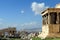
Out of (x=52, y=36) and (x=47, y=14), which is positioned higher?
(x=47, y=14)

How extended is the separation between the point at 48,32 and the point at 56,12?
3260mm

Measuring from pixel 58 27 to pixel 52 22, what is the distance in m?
1.30

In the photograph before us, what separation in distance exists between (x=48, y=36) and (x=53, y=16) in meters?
3.57

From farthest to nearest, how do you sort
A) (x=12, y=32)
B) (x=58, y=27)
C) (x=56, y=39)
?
(x=12, y=32)
(x=58, y=27)
(x=56, y=39)

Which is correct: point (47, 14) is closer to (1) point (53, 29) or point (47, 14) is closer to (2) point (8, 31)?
(1) point (53, 29)

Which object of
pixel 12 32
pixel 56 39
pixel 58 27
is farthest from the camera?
pixel 12 32

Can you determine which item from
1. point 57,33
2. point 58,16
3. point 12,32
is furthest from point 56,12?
point 12,32

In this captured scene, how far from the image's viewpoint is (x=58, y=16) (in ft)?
119

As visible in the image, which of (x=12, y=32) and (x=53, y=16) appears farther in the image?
(x=12, y=32)

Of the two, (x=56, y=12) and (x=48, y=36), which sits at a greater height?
(x=56, y=12)

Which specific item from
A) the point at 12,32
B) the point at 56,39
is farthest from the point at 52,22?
the point at 12,32

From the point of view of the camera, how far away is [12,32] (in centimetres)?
8119

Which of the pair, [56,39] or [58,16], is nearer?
[56,39]

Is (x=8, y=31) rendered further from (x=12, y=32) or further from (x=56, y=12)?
(x=56, y=12)
